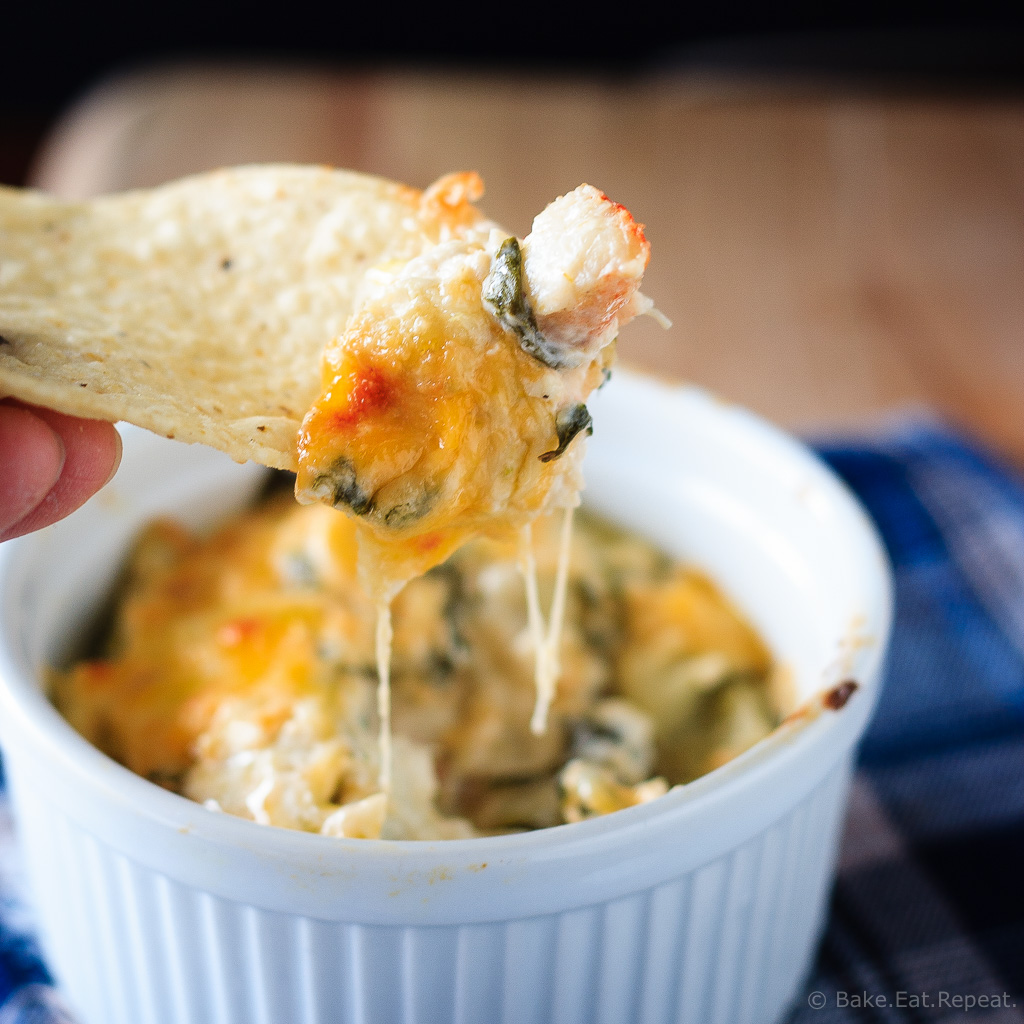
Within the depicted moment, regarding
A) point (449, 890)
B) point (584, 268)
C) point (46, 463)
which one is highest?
point (584, 268)

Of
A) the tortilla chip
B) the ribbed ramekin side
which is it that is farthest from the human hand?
the ribbed ramekin side

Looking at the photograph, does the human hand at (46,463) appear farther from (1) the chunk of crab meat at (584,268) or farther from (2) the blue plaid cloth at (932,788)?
(2) the blue plaid cloth at (932,788)

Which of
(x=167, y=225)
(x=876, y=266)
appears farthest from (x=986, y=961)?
(x=876, y=266)

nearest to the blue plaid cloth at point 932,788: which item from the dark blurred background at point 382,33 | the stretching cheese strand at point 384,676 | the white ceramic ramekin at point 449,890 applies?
the white ceramic ramekin at point 449,890

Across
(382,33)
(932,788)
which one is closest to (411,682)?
(932,788)

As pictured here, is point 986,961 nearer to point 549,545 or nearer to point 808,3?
point 549,545

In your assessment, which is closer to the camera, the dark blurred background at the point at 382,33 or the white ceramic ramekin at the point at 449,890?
the white ceramic ramekin at the point at 449,890

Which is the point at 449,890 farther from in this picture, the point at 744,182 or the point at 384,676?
the point at 744,182
